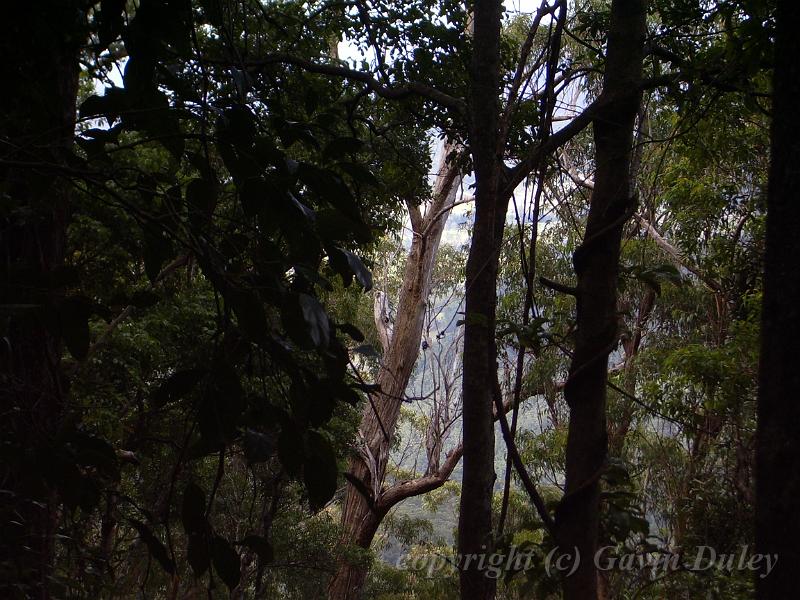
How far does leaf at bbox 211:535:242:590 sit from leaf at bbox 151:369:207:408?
0.44 feet

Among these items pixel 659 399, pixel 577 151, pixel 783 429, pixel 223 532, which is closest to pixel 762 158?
pixel 659 399

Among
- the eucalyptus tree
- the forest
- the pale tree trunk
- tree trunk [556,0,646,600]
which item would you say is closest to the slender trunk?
the forest

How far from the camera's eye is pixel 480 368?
3.56 feet

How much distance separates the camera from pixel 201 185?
71cm

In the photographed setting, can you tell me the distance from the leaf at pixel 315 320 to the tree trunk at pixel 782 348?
34cm

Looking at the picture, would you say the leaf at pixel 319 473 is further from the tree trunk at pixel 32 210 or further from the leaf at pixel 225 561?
the tree trunk at pixel 32 210

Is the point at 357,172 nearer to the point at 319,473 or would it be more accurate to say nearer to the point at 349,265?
the point at 349,265

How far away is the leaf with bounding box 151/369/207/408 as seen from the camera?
25.7 inches

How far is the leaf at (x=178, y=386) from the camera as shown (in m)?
0.65

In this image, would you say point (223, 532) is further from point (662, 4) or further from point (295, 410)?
point (295, 410)

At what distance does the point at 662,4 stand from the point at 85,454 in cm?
282

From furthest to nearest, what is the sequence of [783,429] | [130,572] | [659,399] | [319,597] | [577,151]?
[577,151] → [319,597] → [130,572] → [659,399] → [783,429]

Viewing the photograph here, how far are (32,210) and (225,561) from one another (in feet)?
1.89

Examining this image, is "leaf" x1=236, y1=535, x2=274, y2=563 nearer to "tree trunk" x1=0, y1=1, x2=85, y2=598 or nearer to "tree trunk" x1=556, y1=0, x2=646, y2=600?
"tree trunk" x1=0, y1=1, x2=85, y2=598
